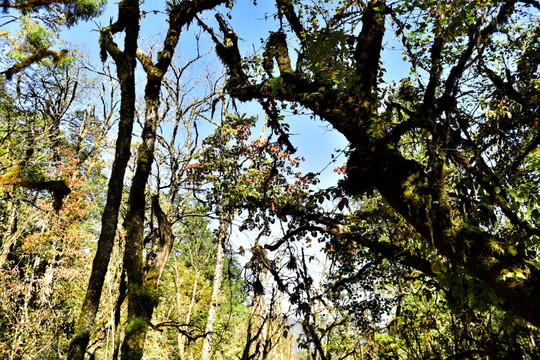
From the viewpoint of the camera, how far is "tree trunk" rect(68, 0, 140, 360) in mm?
2282

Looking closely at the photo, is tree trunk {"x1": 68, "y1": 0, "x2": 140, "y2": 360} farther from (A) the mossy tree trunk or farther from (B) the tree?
(B) the tree

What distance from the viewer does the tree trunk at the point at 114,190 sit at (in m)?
2.28

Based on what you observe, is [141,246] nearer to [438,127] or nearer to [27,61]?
[438,127]

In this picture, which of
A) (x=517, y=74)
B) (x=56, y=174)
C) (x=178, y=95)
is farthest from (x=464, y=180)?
(x=56, y=174)

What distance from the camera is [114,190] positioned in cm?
275

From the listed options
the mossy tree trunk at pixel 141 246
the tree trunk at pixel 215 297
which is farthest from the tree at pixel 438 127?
the tree trunk at pixel 215 297

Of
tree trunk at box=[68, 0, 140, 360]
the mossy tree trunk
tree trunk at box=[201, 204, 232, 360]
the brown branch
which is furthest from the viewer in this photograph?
tree trunk at box=[201, 204, 232, 360]

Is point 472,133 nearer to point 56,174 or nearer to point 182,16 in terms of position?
point 182,16

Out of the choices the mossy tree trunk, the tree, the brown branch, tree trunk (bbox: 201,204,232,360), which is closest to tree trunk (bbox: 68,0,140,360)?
the mossy tree trunk

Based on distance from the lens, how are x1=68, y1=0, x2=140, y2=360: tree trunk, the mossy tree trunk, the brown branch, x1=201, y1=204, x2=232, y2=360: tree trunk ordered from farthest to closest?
x1=201, y1=204, x2=232, y2=360: tree trunk
the brown branch
the mossy tree trunk
x1=68, y1=0, x2=140, y2=360: tree trunk

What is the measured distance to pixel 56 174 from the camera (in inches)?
469

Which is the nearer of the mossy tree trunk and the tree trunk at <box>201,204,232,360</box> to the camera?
the mossy tree trunk

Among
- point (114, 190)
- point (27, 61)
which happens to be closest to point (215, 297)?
point (114, 190)

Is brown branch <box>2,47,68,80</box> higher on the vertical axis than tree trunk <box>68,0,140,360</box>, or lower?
higher
